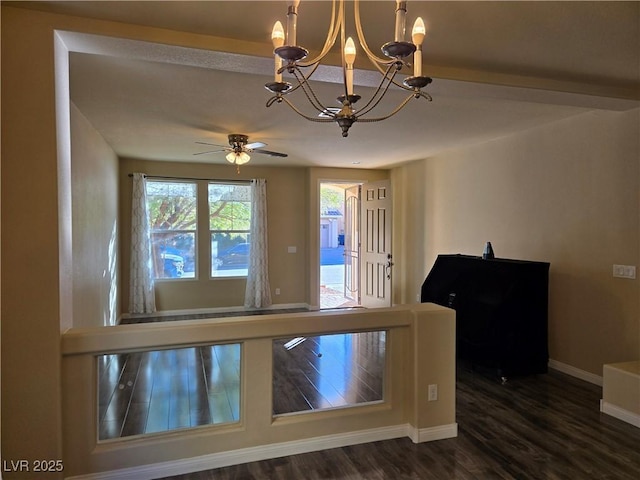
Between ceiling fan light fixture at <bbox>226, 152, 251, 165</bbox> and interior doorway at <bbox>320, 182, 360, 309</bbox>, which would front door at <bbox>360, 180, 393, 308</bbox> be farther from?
ceiling fan light fixture at <bbox>226, 152, 251, 165</bbox>

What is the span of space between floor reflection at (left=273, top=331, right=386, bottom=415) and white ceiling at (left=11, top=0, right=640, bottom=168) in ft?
6.08

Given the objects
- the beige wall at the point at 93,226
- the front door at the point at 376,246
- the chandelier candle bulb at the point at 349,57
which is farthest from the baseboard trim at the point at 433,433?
the front door at the point at 376,246

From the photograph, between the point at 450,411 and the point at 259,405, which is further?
the point at 450,411

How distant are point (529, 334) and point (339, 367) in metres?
1.85

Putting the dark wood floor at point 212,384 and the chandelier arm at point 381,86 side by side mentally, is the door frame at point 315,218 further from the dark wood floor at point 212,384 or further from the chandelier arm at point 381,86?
the chandelier arm at point 381,86

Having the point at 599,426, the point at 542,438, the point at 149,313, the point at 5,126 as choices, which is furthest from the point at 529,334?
the point at 149,313

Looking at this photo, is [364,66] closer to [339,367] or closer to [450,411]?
[450,411]

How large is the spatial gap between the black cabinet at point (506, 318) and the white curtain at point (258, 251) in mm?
3700

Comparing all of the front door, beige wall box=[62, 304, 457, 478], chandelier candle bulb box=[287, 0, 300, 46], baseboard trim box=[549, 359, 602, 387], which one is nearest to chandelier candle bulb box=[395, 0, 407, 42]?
chandelier candle bulb box=[287, 0, 300, 46]

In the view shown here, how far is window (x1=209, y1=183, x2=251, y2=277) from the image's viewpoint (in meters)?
6.97

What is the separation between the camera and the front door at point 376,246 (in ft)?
22.5

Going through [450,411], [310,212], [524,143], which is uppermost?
[524,143]

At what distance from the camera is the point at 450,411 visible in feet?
9.07

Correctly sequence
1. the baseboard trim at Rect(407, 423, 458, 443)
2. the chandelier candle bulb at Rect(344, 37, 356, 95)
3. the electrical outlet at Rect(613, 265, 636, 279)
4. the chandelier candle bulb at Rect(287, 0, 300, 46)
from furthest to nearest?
the electrical outlet at Rect(613, 265, 636, 279)
the baseboard trim at Rect(407, 423, 458, 443)
the chandelier candle bulb at Rect(344, 37, 356, 95)
the chandelier candle bulb at Rect(287, 0, 300, 46)
